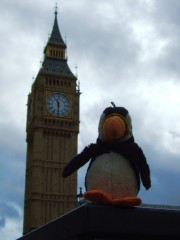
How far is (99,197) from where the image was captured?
630 cm

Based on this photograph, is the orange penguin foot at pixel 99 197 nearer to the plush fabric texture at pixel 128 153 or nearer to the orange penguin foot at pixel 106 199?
the orange penguin foot at pixel 106 199

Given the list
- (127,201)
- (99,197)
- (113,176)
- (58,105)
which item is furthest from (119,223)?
(58,105)

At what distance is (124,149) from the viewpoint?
22.3 feet

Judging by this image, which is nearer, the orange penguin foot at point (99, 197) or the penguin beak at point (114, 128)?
the orange penguin foot at point (99, 197)

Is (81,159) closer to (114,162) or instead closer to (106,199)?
(114,162)

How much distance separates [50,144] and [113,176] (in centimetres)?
4488

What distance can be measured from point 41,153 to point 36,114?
380 cm

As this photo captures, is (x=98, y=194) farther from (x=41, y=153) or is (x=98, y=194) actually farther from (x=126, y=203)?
(x=41, y=153)

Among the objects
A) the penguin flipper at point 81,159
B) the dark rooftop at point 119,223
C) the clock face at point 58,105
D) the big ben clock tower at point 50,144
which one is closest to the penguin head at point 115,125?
the penguin flipper at point 81,159

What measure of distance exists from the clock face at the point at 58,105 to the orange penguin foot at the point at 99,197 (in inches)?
1766

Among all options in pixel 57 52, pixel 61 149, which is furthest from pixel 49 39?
pixel 61 149

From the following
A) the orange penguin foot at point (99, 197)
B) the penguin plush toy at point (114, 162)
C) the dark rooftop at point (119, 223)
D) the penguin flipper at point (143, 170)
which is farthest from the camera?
the penguin flipper at point (143, 170)

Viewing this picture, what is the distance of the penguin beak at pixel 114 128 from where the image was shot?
22.4 ft

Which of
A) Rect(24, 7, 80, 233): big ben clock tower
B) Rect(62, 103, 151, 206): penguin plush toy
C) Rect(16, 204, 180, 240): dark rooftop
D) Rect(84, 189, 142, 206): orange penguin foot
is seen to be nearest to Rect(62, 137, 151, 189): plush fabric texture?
Rect(62, 103, 151, 206): penguin plush toy
